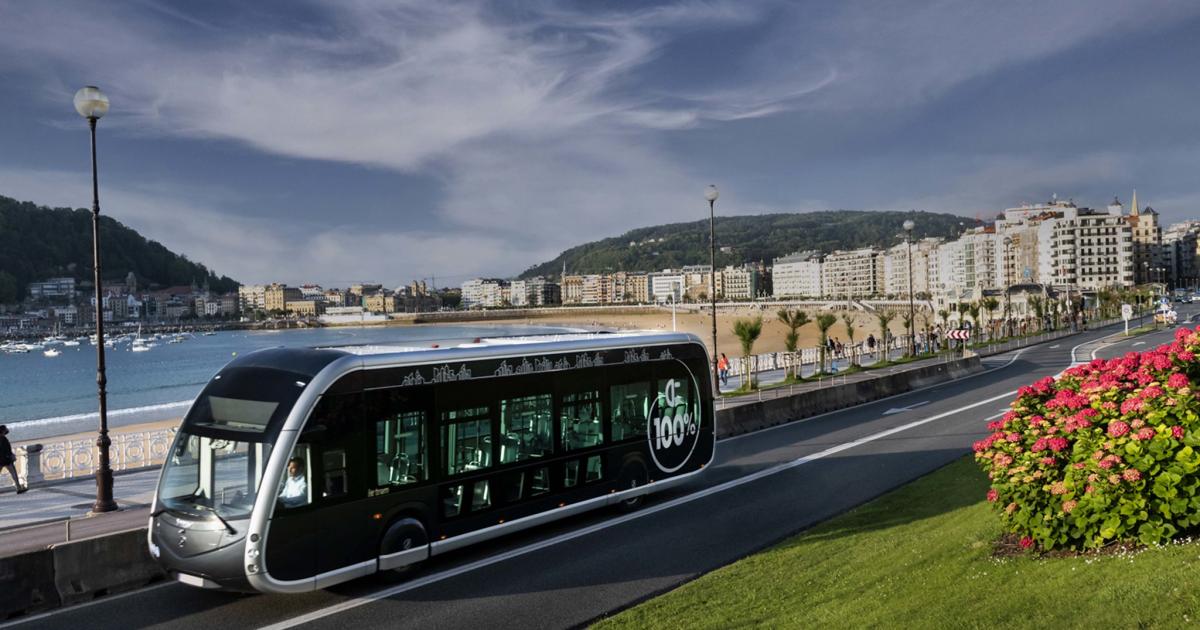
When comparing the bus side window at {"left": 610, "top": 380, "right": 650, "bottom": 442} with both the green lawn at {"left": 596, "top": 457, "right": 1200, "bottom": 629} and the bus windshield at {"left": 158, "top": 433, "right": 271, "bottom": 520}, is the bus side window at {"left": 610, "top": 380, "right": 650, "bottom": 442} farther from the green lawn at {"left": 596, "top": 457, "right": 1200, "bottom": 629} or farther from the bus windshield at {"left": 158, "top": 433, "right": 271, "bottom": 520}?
the bus windshield at {"left": 158, "top": 433, "right": 271, "bottom": 520}

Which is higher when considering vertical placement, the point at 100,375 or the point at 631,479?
the point at 100,375

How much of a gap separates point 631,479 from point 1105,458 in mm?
7434

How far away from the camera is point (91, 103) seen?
13719 millimetres

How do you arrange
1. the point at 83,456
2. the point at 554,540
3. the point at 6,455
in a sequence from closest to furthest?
the point at 554,540
the point at 6,455
the point at 83,456

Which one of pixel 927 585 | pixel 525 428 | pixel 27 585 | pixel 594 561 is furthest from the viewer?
pixel 525 428

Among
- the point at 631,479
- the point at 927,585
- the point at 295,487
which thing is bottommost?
the point at 631,479

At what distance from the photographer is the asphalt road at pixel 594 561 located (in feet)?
29.4

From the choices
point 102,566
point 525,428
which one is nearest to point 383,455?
point 525,428

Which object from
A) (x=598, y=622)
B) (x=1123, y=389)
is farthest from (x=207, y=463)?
(x=1123, y=389)

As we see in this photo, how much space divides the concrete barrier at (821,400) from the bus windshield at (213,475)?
15.0 meters

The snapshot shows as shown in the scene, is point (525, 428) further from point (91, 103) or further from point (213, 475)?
point (91, 103)

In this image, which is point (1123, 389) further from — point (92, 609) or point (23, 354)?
point (23, 354)

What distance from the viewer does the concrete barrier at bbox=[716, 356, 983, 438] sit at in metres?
22.7

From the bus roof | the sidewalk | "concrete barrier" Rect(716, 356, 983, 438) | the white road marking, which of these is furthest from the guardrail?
"concrete barrier" Rect(716, 356, 983, 438)
